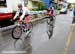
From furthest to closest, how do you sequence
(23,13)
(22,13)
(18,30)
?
(22,13) → (23,13) → (18,30)

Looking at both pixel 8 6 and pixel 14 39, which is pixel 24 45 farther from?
Answer: pixel 8 6

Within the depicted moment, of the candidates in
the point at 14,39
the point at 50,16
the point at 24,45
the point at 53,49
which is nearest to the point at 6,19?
the point at 50,16

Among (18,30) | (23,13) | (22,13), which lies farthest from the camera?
(22,13)

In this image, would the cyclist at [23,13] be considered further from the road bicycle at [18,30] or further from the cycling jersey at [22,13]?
the road bicycle at [18,30]

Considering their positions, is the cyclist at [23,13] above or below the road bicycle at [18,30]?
above

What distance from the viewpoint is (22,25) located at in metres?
13.6

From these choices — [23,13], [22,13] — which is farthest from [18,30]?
[22,13]

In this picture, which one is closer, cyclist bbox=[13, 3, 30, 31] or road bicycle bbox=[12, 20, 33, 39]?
road bicycle bbox=[12, 20, 33, 39]

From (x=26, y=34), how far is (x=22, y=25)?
0.69 meters

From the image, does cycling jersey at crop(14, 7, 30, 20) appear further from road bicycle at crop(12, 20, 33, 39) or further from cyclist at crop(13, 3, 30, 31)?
road bicycle at crop(12, 20, 33, 39)

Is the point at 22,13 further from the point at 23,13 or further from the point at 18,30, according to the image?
the point at 18,30

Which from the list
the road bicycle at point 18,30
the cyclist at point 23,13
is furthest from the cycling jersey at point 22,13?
the road bicycle at point 18,30

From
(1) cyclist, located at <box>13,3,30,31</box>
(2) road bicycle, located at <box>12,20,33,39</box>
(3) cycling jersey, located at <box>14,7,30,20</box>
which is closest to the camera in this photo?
(2) road bicycle, located at <box>12,20,33,39</box>

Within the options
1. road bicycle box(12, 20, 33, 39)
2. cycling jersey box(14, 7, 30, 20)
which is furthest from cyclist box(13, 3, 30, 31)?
road bicycle box(12, 20, 33, 39)
